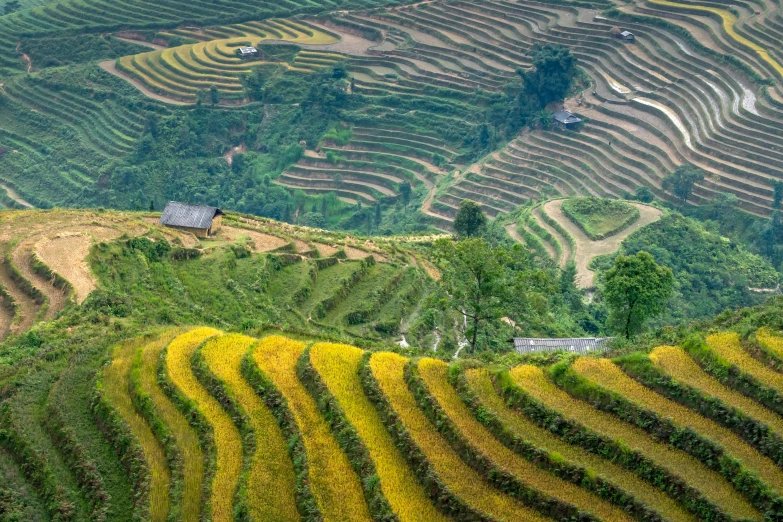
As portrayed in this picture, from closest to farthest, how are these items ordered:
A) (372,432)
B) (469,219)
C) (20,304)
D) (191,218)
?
(372,432), (20,304), (191,218), (469,219)

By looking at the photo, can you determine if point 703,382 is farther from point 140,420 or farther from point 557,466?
point 140,420

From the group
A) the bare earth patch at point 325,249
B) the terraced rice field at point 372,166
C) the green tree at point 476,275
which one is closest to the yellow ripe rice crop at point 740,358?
the green tree at point 476,275

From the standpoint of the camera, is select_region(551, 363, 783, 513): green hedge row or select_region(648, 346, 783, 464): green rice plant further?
select_region(648, 346, 783, 464): green rice plant

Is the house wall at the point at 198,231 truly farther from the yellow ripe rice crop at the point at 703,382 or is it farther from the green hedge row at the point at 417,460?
the yellow ripe rice crop at the point at 703,382

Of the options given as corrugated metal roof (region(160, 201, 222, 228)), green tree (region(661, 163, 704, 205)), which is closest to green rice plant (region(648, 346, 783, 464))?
corrugated metal roof (region(160, 201, 222, 228))

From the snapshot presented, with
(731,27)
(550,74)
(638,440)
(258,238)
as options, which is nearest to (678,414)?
(638,440)

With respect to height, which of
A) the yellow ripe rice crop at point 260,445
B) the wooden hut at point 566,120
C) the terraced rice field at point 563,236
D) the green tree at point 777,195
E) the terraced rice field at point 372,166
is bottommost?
the yellow ripe rice crop at point 260,445

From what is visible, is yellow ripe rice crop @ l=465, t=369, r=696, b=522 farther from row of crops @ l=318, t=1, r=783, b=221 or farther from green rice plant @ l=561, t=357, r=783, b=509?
row of crops @ l=318, t=1, r=783, b=221
